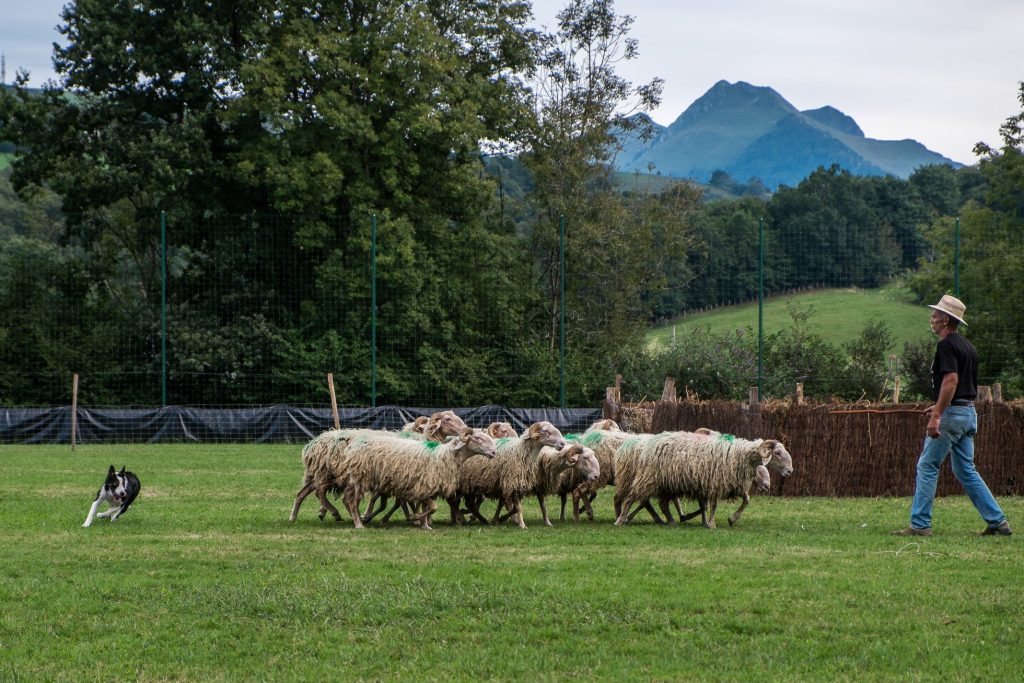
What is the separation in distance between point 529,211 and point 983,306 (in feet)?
55.4

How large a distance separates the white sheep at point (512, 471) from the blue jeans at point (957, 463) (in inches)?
144

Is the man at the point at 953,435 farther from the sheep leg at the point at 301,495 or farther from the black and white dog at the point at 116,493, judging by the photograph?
the black and white dog at the point at 116,493

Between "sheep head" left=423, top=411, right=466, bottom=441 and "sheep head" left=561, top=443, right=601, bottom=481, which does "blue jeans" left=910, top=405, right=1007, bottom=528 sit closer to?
"sheep head" left=561, top=443, right=601, bottom=481

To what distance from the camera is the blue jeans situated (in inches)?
435

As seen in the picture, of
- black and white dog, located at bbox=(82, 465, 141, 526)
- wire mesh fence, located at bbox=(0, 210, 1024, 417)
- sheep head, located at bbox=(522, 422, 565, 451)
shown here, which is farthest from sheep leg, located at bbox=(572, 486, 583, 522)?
wire mesh fence, located at bbox=(0, 210, 1024, 417)

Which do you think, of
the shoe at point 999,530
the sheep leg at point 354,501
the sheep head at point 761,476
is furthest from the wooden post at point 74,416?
the shoe at point 999,530

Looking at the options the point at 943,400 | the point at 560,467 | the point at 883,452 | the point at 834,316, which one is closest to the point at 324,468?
the point at 560,467

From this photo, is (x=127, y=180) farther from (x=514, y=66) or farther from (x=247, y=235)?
(x=514, y=66)

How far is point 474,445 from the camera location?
12398mm

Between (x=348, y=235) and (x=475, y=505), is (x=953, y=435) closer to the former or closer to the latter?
(x=475, y=505)

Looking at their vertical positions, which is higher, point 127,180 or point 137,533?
point 127,180

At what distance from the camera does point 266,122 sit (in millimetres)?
36344

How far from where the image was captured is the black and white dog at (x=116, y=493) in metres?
12.0

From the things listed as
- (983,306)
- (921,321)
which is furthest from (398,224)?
(921,321)
